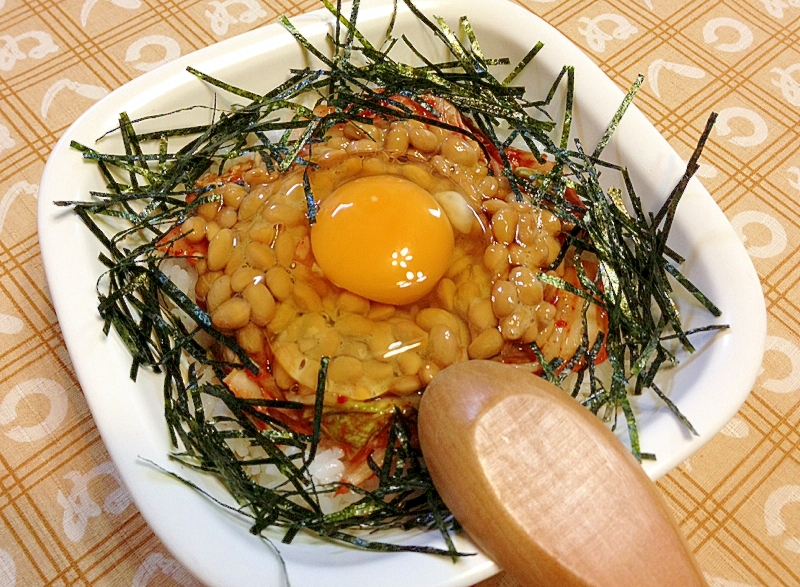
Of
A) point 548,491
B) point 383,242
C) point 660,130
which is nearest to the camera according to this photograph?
point 548,491

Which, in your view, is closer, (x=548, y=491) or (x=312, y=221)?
(x=548, y=491)

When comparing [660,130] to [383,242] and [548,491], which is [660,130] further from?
[548,491]

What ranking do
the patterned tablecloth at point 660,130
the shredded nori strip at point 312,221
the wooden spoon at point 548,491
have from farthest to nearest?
the patterned tablecloth at point 660,130 → the shredded nori strip at point 312,221 → the wooden spoon at point 548,491

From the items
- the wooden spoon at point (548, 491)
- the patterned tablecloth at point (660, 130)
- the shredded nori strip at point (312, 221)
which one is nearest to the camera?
the wooden spoon at point (548, 491)

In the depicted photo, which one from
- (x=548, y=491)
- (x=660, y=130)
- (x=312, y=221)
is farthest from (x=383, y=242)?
(x=660, y=130)

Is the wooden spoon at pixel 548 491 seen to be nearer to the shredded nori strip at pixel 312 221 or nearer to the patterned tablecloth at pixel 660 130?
the shredded nori strip at pixel 312 221

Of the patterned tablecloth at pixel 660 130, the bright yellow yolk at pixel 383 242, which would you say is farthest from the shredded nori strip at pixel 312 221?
the patterned tablecloth at pixel 660 130

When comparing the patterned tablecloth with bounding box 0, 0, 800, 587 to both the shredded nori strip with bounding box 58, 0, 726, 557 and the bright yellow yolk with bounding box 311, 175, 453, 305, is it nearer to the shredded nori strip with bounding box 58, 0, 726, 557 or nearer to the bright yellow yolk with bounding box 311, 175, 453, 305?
the shredded nori strip with bounding box 58, 0, 726, 557
